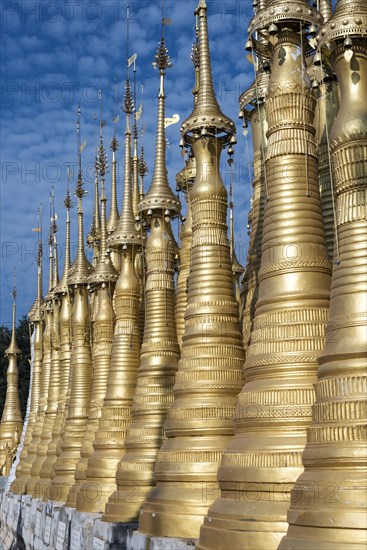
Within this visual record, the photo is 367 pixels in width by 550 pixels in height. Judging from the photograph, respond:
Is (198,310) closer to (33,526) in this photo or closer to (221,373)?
(221,373)

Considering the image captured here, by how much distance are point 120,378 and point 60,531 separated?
4.71m

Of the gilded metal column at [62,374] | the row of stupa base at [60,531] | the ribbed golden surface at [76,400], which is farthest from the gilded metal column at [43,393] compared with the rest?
the ribbed golden surface at [76,400]

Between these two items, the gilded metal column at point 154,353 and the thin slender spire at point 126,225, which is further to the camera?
the thin slender spire at point 126,225

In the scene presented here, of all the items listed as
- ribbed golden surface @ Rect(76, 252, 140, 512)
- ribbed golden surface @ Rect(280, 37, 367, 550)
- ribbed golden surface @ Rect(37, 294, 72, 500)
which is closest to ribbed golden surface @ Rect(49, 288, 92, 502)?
ribbed golden surface @ Rect(37, 294, 72, 500)

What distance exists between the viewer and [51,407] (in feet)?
121

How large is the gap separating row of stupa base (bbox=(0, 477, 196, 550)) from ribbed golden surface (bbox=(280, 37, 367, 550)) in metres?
4.19

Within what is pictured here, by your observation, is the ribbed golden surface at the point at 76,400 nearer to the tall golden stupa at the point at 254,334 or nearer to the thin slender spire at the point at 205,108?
the tall golden stupa at the point at 254,334

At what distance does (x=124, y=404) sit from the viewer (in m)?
23.2

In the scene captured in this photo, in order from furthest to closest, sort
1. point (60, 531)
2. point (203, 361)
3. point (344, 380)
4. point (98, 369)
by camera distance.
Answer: point (98, 369) < point (60, 531) < point (203, 361) < point (344, 380)

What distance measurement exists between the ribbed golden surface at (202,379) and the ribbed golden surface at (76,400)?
12.2 metres

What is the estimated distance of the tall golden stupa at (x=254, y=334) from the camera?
1052 cm

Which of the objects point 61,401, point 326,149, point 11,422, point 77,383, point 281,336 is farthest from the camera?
point 11,422

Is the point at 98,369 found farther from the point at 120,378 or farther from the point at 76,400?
the point at 120,378

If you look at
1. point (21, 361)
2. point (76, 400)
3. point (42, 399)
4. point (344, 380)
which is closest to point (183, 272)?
point (76, 400)
